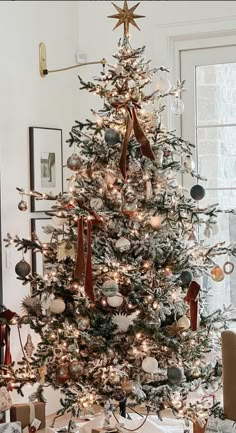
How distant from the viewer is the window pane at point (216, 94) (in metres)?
4.48

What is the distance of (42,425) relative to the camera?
350cm

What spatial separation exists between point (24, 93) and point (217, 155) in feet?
4.06

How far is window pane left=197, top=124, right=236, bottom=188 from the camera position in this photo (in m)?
4.48

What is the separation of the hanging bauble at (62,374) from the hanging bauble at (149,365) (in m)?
0.39

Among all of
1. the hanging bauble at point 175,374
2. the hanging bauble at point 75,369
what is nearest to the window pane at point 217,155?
the hanging bauble at point 175,374

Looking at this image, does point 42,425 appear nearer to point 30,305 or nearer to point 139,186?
point 30,305

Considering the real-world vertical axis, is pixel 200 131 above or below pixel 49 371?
above

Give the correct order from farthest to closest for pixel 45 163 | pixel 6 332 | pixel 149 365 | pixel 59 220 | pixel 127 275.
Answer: pixel 45 163 → pixel 6 332 → pixel 59 220 → pixel 127 275 → pixel 149 365

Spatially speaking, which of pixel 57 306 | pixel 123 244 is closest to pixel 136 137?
pixel 123 244

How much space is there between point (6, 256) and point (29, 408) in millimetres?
993

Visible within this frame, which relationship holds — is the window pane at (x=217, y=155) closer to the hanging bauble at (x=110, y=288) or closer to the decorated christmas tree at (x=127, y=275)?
the decorated christmas tree at (x=127, y=275)

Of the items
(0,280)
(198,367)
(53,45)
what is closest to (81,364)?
(198,367)

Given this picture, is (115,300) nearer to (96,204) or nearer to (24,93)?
(96,204)

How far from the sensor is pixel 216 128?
452 cm
